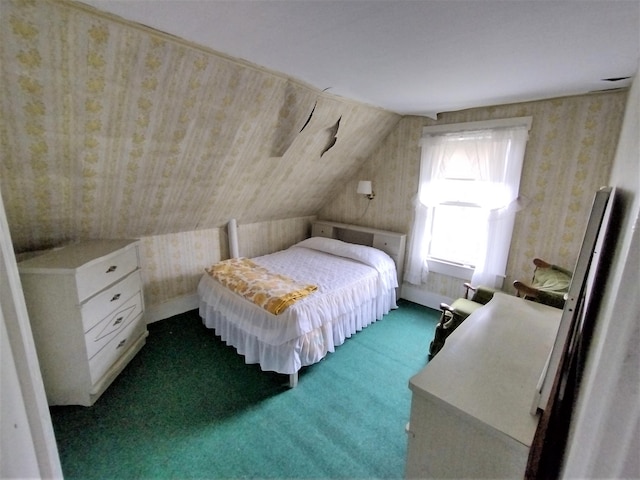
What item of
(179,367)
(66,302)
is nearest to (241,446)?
(179,367)

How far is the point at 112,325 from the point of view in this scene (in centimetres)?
214

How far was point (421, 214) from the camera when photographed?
3.34m

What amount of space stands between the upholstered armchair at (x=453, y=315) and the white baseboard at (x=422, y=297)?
750 millimetres

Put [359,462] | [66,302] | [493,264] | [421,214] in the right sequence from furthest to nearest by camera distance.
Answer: [421,214]
[493,264]
[66,302]
[359,462]

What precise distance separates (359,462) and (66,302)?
204 centimetres

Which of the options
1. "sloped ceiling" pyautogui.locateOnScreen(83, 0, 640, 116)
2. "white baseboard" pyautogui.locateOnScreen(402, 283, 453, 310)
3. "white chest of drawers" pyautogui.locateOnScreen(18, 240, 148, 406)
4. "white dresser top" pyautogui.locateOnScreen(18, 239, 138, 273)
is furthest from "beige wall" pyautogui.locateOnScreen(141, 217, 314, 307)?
"sloped ceiling" pyautogui.locateOnScreen(83, 0, 640, 116)

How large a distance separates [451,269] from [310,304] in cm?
188

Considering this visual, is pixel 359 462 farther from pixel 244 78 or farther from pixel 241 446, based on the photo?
pixel 244 78

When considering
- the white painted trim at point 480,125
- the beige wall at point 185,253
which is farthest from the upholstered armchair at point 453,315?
the beige wall at point 185,253

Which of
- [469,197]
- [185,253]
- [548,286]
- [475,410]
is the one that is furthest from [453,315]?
[185,253]

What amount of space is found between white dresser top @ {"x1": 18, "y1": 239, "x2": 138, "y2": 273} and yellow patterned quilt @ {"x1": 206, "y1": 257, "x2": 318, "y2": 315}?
846mm

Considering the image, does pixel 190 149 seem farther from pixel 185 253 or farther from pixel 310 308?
pixel 310 308

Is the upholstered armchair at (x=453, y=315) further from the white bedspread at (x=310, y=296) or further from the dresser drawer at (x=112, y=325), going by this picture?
the dresser drawer at (x=112, y=325)

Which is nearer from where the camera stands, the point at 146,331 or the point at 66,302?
the point at 66,302
